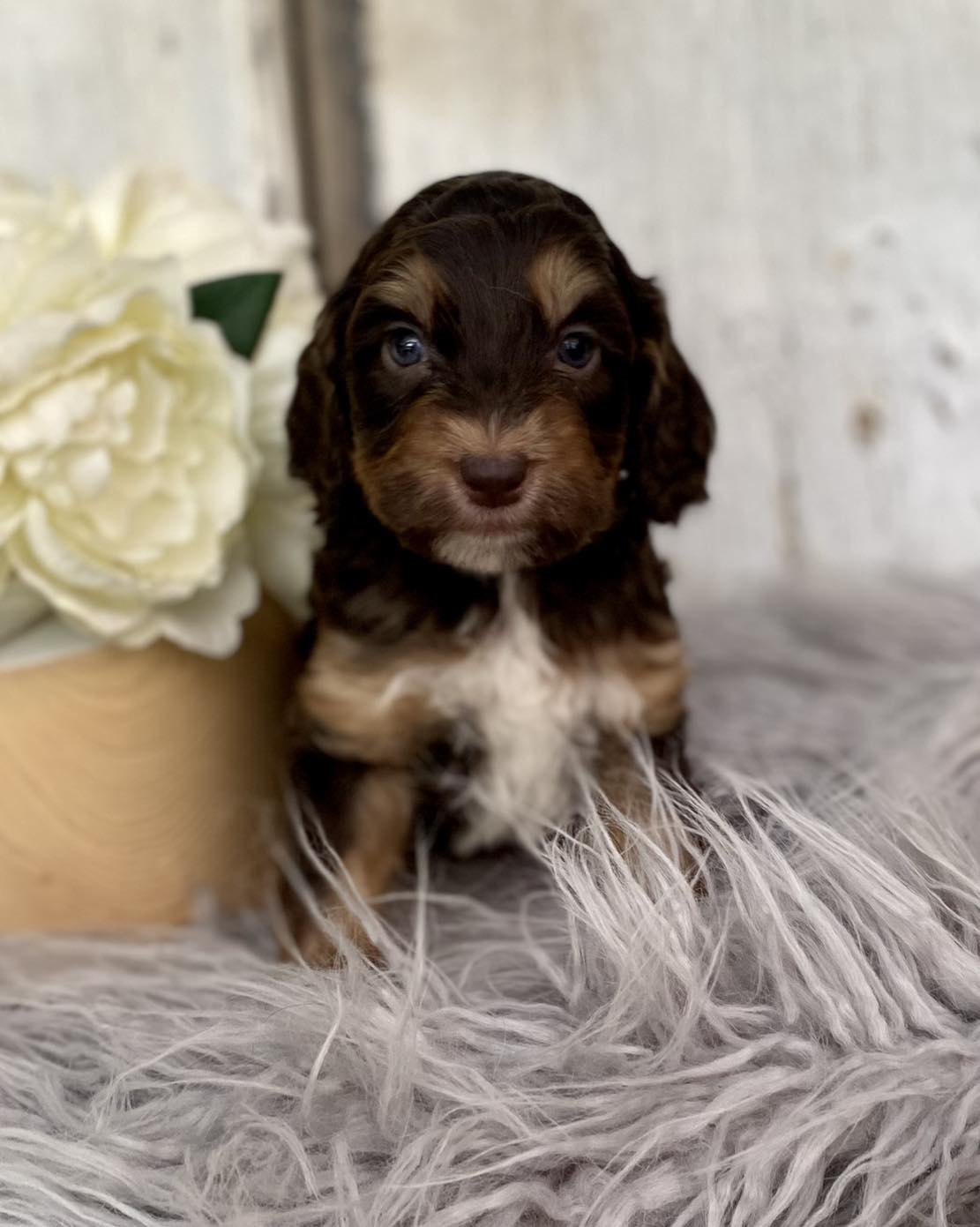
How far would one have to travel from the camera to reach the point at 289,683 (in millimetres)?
1760

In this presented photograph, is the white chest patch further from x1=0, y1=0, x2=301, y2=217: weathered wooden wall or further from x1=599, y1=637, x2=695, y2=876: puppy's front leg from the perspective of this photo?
x1=0, y1=0, x2=301, y2=217: weathered wooden wall

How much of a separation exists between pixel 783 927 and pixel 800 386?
1.55 m

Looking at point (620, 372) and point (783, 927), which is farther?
point (620, 372)

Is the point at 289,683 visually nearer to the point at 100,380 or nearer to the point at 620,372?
the point at 100,380

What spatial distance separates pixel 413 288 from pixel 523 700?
1.51 ft

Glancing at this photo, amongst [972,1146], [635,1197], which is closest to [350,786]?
[635,1197]

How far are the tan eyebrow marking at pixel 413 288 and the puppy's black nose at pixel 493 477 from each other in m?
0.20

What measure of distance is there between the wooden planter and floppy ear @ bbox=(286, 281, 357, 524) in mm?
330

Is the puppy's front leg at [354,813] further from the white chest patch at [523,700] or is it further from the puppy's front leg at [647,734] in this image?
the puppy's front leg at [647,734]

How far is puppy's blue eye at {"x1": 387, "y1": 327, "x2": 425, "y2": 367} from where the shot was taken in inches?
49.4

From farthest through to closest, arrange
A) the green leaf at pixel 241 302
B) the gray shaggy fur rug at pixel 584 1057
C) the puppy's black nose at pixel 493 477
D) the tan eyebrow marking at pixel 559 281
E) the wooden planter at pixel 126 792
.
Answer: the green leaf at pixel 241 302
the wooden planter at pixel 126 792
the tan eyebrow marking at pixel 559 281
the puppy's black nose at pixel 493 477
the gray shaggy fur rug at pixel 584 1057

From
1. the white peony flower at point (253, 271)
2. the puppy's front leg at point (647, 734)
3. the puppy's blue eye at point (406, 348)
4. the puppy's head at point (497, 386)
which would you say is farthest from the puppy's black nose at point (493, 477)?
the white peony flower at point (253, 271)

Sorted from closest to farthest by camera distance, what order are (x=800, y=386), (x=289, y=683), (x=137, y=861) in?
(x=137, y=861)
(x=289, y=683)
(x=800, y=386)

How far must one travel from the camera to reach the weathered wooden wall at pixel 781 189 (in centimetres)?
221
